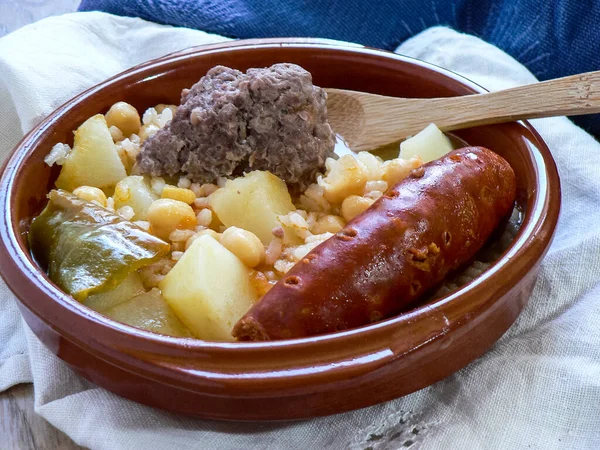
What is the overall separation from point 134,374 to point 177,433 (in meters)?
0.29

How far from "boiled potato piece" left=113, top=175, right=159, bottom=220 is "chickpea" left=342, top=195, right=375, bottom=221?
0.82 meters

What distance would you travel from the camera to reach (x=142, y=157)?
10.4 ft

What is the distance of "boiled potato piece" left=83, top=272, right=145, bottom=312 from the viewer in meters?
2.51

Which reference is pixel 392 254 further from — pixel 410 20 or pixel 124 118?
pixel 410 20

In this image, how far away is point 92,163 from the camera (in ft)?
10.4

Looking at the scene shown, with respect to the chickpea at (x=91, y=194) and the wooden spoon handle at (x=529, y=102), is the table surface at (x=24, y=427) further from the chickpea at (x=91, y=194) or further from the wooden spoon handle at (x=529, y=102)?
the wooden spoon handle at (x=529, y=102)

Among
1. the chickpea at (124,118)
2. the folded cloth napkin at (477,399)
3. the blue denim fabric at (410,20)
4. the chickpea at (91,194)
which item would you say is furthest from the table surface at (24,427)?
the blue denim fabric at (410,20)

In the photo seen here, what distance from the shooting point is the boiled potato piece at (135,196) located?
3.00 metres

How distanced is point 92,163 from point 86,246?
0.72 metres

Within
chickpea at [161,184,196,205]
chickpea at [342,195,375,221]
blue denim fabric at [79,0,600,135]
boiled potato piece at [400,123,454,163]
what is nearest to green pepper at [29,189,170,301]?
chickpea at [161,184,196,205]

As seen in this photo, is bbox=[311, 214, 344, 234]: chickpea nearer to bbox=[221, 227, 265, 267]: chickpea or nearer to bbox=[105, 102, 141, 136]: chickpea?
bbox=[221, 227, 265, 267]: chickpea

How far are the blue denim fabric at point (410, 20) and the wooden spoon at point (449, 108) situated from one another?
4.99 ft

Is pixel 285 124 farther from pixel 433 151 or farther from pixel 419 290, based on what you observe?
pixel 419 290

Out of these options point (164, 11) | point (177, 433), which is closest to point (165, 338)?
point (177, 433)
